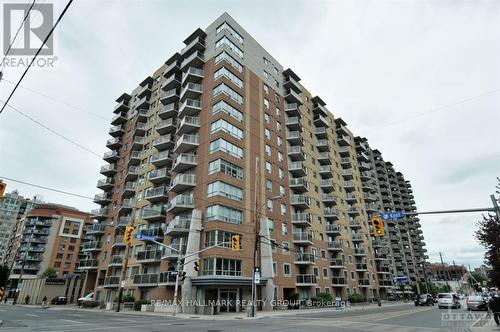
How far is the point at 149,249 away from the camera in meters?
40.8

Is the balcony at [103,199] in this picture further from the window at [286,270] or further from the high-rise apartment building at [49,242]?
the high-rise apartment building at [49,242]

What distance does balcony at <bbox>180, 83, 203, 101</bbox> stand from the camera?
42.7 m

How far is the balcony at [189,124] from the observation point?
133ft

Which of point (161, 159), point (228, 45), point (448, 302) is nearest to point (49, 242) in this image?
point (161, 159)

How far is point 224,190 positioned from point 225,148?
18.3 feet

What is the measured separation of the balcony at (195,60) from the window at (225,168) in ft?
59.2

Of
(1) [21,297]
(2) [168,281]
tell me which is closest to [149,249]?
(2) [168,281]

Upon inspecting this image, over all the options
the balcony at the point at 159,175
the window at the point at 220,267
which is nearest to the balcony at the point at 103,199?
the balcony at the point at 159,175

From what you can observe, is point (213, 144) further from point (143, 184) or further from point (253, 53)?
point (253, 53)

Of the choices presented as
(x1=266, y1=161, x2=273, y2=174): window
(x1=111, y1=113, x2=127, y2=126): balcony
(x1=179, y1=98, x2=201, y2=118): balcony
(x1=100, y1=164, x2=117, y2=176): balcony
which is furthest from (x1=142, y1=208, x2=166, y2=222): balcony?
(x1=111, y1=113, x2=127, y2=126): balcony

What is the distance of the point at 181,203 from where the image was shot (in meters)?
36.2

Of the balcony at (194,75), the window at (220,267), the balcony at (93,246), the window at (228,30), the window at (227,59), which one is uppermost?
the window at (228,30)

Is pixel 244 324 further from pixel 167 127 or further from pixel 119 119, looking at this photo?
pixel 119 119

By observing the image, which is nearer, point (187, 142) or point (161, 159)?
point (187, 142)
